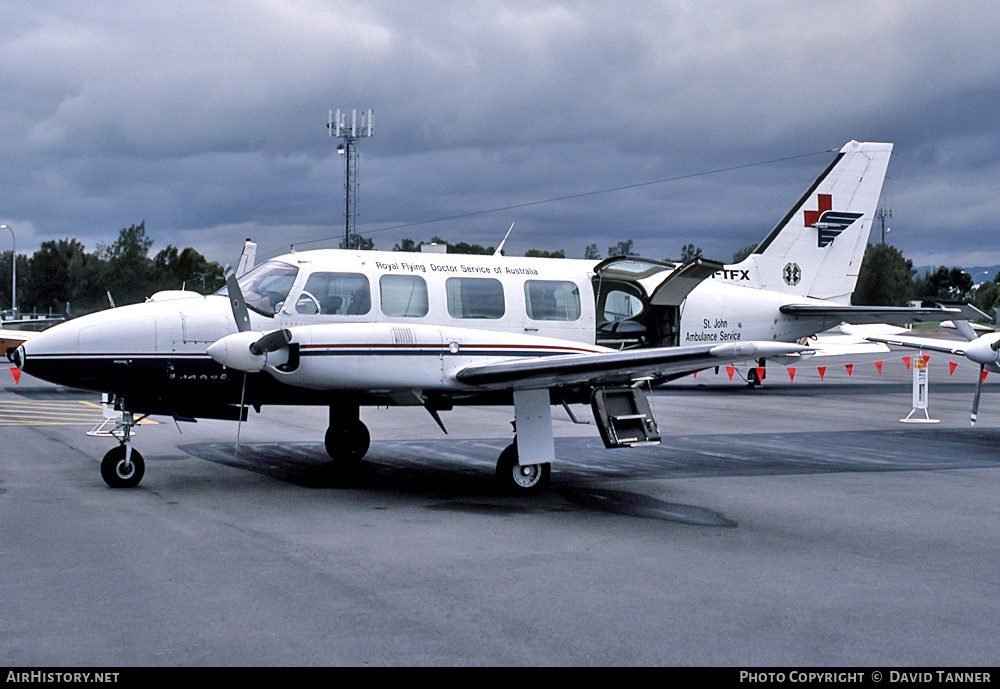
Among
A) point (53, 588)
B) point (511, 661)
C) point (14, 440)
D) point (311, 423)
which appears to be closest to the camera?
point (511, 661)

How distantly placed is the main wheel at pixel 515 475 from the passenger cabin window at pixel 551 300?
2036mm

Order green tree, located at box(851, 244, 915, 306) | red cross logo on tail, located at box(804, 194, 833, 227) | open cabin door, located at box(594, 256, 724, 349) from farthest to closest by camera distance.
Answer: green tree, located at box(851, 244, 915, 306) < red cross logo on tail, located at box(804, 194, 833, 227) < open cabin door, located at box(594, 256, 724, 349)

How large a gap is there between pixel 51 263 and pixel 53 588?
88.0 meters

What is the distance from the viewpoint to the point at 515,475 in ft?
31.0

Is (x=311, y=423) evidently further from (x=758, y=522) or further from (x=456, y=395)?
(x=758, y=522)

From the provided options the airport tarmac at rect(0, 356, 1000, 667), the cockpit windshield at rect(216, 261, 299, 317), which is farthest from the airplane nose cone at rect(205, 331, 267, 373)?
the airport tarmac at rect(0, 356, 1000, 667)

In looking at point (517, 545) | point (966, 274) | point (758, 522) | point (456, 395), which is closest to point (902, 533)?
point (758, 522)

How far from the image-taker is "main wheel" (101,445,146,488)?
9.35m

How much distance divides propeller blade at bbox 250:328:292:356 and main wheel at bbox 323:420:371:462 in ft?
9.98

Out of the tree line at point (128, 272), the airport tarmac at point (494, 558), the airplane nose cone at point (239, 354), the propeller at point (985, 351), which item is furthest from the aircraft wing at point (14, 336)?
the tree line at point (128, 272)

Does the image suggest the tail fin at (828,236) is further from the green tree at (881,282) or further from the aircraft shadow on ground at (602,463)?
the green tree at (881,282)

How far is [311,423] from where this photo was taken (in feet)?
56.1

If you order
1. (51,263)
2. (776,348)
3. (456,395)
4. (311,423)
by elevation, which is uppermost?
(51,263)

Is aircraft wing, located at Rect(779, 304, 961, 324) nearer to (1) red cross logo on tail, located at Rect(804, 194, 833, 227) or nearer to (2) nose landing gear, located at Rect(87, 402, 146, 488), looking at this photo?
(1) red cross logo on tail, located at Rect(804, 194, 833, 227)
